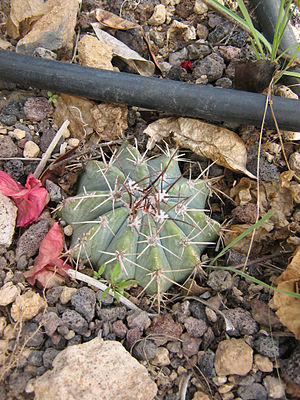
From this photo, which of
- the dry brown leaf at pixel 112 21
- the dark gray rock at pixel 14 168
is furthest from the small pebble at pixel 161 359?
the dry brown leaf at pixel 112 21

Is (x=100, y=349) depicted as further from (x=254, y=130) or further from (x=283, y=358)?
(x=254, y=130)

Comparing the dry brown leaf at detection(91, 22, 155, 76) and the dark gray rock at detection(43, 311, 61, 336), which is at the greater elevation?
the dry brown leaf at detection(91, 22, 155, 76)

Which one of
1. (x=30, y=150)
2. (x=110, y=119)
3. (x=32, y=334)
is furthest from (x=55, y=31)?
(x=32, y=334)

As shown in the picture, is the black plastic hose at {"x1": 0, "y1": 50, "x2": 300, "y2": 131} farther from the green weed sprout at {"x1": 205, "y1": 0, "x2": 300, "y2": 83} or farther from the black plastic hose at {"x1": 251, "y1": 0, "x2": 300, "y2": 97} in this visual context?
the black plastic hose at {"x1": 251, "y1": 0, "x2": 300, "y2": 97}

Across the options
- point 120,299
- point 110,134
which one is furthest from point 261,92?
point 120,299

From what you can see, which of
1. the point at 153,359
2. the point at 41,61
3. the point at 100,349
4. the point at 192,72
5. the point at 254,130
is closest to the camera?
the point at 100,349

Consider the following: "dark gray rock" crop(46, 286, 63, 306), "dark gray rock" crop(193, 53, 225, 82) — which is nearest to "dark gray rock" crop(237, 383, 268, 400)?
"dark gray rock" crop(46, 286, 63, 306)

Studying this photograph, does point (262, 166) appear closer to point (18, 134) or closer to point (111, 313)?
point (111, 313)
